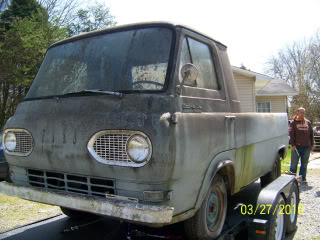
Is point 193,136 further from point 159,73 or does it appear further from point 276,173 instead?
point 276,173

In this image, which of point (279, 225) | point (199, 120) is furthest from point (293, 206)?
point (199, 120)

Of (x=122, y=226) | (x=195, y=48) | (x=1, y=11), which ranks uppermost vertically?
(x=1, y=11)

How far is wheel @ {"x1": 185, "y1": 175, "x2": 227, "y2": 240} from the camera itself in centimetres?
295

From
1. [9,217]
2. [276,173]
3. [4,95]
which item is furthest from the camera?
[4,95]

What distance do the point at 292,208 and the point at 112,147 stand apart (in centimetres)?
301

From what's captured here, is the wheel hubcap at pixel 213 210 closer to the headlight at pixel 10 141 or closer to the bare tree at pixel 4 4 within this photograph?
the headlight at pixel 10 141

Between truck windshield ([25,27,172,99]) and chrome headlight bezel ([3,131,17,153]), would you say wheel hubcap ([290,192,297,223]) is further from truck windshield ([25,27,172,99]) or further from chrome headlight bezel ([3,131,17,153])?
chrome headlight bezel ([3,131,17,153])

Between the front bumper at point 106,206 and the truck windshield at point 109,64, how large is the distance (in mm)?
968

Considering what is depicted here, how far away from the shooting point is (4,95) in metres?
19.8

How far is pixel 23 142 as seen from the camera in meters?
3.11

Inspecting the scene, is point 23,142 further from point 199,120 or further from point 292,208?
point 292,208

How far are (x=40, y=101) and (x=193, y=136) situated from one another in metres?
1.59

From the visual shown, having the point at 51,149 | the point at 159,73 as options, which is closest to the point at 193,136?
the point at 159,73

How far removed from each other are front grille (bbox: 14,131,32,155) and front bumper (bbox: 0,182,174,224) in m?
0.38
